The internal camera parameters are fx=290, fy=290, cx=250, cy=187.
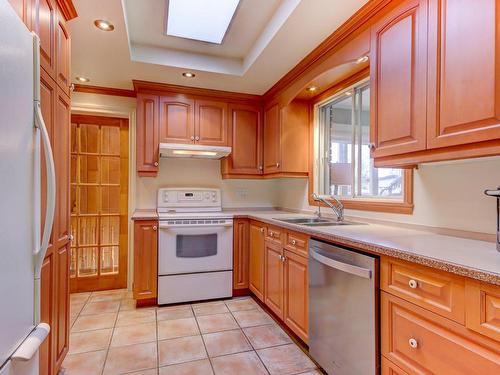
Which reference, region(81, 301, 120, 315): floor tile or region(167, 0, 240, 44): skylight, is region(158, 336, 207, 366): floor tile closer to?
region(81, 301, 120, 315): floor tile

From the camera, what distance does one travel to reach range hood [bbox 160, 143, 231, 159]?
3.05 m

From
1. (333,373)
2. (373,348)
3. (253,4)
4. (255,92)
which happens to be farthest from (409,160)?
(255,92)

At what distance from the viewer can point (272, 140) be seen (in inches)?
129

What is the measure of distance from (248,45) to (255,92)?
0.80 m

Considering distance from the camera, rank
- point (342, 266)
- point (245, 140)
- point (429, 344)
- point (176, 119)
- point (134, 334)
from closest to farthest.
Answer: point (429, 344) < point (342, 266) < point (134, 334) < point (176, 119) < point (245, 140)

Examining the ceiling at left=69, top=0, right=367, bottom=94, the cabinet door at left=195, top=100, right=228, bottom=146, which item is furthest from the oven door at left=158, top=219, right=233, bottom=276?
the ceiling at left=69, top=0, right=367, bottom=94

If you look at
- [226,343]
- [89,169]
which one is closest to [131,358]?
[226,343]

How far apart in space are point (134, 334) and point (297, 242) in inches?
59.7

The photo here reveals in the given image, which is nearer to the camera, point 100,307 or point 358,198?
point 358,198

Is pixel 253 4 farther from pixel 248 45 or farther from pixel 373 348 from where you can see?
pixel 373 348

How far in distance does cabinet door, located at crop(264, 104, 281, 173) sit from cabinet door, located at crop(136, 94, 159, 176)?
124 cm

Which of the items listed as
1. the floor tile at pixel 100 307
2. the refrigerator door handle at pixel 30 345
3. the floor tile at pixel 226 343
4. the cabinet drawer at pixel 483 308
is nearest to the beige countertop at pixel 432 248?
the cabinet drawer at pixel 483 308

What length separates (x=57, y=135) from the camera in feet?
5.24

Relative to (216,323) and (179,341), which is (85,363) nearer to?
(179,341)
